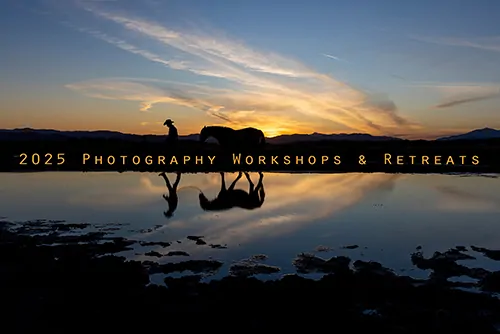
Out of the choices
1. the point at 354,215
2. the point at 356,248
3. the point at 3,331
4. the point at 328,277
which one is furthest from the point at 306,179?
the point at 3,331

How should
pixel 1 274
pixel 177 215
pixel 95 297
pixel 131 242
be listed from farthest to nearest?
pixel 177 215 → pixel 131 242 → pixel 1 274 → pixel 95 297

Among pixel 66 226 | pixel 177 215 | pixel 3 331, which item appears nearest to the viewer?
pixel 3 331

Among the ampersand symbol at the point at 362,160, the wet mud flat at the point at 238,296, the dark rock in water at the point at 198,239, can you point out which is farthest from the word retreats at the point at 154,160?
the wet mud flat at the point at 238,296

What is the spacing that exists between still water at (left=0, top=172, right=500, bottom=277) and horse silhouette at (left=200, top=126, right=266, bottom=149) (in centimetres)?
1308

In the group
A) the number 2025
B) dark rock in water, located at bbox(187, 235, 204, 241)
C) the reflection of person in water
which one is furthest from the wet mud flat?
the number 2025

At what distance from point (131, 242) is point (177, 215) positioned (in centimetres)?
382

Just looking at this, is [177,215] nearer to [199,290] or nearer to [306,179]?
[199,290]

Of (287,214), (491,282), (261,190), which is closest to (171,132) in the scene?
(261,190)

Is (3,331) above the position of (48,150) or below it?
below

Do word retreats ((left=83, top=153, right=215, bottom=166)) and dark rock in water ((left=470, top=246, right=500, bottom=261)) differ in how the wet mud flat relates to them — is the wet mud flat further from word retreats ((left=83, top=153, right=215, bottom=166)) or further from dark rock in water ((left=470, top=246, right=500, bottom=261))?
word retreats ((left=83, top=153, right=215, bottom=166))

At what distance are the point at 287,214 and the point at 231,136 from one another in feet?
77.6

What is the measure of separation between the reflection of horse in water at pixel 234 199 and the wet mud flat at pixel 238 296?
6940mm

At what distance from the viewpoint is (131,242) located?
34.5 ft

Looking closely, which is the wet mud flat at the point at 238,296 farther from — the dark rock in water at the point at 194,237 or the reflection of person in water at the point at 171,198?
the reflection of person in water at the point at 171,198
